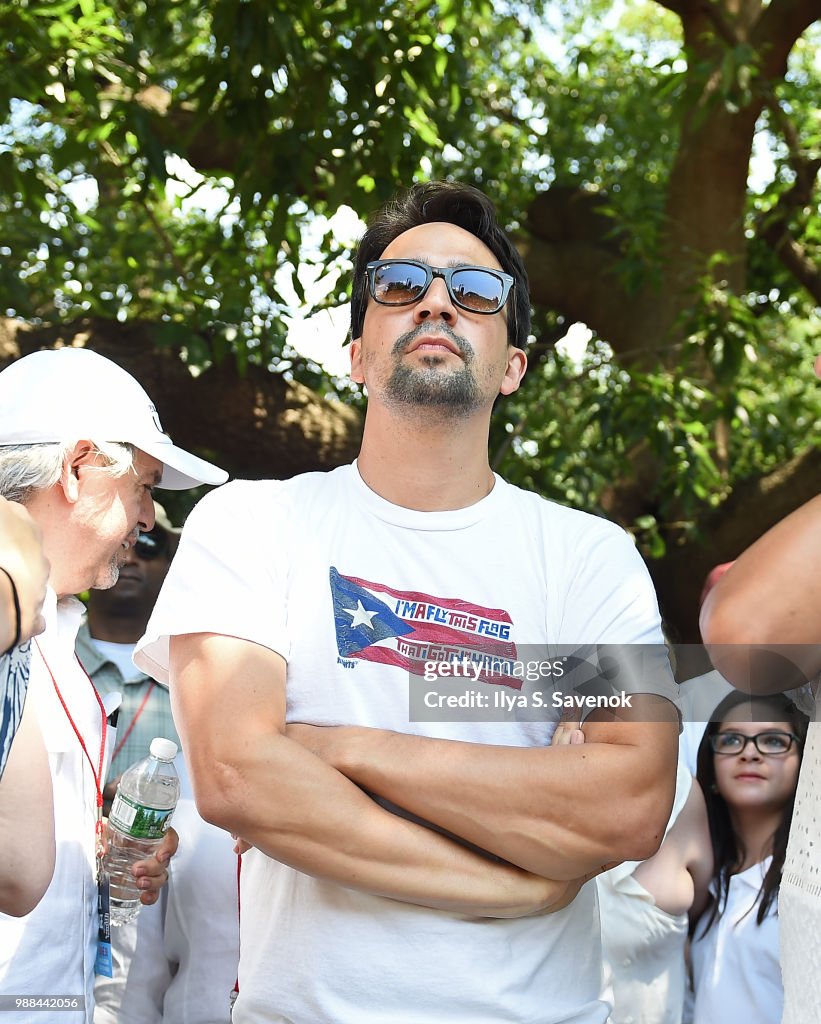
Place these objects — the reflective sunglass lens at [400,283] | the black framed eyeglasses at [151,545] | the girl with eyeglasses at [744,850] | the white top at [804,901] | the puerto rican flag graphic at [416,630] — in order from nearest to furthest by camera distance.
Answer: the white top at [804,901] < the puerto rican flag graphic at [416,630] < the reflective sunglass lens at [400,283] < the girl with eyeglasses at [744,850] < the black framed eyeglasses at [151,545]

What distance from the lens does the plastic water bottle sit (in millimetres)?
2316

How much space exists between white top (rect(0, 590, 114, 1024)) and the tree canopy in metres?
2.60

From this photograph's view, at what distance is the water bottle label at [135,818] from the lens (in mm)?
2309

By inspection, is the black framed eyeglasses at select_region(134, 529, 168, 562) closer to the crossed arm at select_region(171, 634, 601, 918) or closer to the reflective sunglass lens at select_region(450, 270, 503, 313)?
the reflective sunglass lens at select_region(450, 270, 503, 313)

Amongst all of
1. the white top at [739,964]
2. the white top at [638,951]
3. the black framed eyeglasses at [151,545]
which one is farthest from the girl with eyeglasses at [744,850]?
the black framed eyeglasses at [151,545]

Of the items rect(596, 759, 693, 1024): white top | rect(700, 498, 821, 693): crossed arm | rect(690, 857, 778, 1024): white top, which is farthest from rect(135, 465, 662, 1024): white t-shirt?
rect(690, 857, 778, 1024): white top

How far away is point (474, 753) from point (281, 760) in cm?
28

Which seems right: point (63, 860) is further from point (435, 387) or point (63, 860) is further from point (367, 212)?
point (367, 212)

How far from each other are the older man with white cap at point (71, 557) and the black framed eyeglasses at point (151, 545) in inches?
66.4

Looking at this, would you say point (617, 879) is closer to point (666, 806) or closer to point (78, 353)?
point (666, 806)

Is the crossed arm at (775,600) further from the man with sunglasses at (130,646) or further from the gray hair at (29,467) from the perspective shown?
the man with sunglasses at (130,646)

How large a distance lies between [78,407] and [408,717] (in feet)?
2.87

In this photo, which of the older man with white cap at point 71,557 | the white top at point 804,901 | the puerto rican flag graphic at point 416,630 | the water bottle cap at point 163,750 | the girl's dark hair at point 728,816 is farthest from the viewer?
the girl's dark hair at point 728,816

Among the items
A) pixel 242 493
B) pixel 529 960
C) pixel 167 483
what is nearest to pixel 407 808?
pixel 529 960
